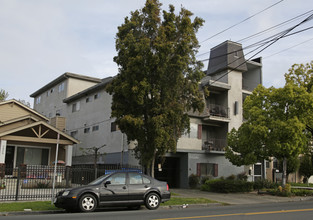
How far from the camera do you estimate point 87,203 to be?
37.9 feet

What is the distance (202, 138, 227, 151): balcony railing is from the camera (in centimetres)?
2733

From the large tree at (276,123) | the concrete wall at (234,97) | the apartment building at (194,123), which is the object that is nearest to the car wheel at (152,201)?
the large tree at (276,123)

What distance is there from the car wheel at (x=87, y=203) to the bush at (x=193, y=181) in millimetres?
14783

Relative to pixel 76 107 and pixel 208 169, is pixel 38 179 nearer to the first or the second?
pixel 208 169

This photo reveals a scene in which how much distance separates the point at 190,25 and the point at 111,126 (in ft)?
40.1

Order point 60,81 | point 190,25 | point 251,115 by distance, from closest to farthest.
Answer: point 190,25, point 251,115, point 60,81

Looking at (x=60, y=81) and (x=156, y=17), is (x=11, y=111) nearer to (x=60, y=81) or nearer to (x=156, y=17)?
(x=60, y=81)

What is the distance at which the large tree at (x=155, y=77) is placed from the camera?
15898 mm

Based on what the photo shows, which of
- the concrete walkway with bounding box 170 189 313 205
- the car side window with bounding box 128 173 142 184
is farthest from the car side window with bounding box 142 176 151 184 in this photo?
the concrete walkway with bounding box 170 189 313 205

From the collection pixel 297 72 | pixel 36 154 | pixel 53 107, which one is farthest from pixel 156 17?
pixel 53 107

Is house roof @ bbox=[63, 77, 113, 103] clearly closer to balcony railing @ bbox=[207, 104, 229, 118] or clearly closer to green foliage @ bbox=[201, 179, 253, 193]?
balcony railing @ bbox=[207, 104, 229, 118]

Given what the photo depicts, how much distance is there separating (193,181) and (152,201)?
1331 centimetres

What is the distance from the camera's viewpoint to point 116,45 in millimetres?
17094

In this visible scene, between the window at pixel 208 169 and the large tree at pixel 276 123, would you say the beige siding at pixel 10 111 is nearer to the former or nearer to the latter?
the window at pixel 208 169
